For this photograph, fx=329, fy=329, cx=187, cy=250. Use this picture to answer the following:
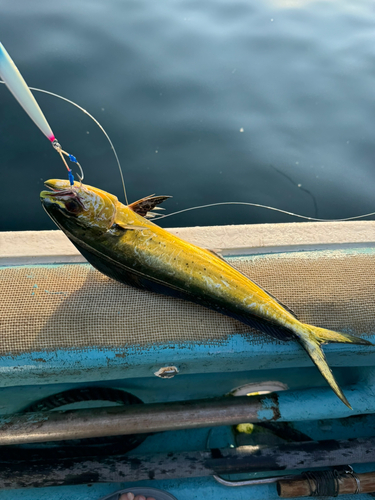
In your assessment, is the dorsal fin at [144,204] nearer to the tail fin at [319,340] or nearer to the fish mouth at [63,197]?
the fish mouth at [63,197]

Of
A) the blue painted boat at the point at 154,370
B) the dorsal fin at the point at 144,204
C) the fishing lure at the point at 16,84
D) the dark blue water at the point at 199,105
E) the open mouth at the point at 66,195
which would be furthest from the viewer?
the dark blue water at the point at 199,105

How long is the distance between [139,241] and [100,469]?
163 cm

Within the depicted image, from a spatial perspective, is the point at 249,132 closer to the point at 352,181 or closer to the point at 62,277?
the point at 352,181

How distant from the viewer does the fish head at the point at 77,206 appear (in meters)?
2.03

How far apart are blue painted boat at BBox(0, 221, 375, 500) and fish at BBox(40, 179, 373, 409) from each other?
0.54 feet

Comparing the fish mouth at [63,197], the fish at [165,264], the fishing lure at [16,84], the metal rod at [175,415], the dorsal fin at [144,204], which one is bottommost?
the metal rod at [175,415]

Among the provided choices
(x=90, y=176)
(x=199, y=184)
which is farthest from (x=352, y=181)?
(x=90, y=176)

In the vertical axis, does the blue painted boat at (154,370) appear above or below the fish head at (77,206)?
below

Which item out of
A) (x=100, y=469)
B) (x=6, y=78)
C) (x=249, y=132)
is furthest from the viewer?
(x=249, y=132)

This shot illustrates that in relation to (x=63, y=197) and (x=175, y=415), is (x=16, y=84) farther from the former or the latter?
(x=175, y=415)

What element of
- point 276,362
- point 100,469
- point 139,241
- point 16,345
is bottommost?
point 100,469

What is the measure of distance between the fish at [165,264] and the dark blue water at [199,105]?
7.18 ft

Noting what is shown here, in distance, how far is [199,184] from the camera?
4508mm

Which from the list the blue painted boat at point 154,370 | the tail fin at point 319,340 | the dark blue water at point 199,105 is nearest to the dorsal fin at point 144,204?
the blue painted boat at point 154,370
